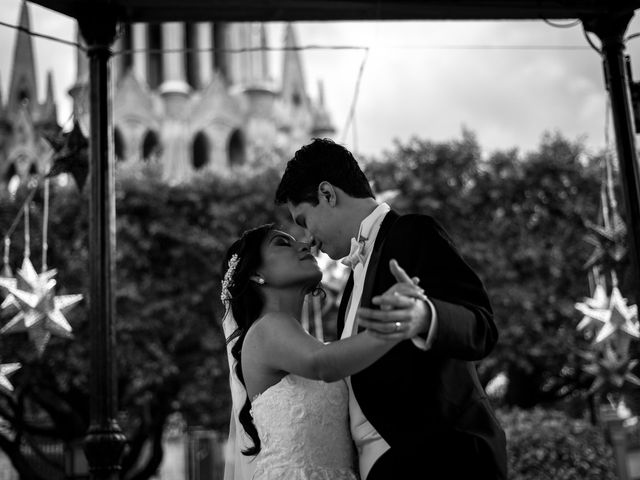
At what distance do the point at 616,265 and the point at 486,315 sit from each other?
758cm

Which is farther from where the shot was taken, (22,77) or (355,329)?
(22,77)

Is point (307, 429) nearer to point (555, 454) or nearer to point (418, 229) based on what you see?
point (418, 229)

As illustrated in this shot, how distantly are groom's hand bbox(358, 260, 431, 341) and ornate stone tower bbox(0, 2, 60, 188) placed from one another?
103ft

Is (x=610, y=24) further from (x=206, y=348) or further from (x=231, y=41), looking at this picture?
(x=231, y=41)

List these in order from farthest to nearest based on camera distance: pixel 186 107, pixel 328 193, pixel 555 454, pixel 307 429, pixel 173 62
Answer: pixel 173 62 → pixel 186 107 → pixel 555 454 → pixel 307 429 → pixel 328 193

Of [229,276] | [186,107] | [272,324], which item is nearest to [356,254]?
[272,324]

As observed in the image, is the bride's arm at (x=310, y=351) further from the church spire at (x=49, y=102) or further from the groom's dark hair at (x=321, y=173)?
the church spire at (x=49, y=102)

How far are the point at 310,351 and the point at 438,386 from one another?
0.53 metres

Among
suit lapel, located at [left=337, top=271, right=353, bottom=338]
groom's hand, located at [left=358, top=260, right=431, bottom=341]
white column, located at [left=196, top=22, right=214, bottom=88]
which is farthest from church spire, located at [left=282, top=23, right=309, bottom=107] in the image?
groom's hand, located at [left=358, top=260, right=431, bottom=341]

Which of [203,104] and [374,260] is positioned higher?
[203,104]

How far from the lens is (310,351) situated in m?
3.36

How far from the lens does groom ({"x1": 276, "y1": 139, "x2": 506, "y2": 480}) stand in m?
2.81

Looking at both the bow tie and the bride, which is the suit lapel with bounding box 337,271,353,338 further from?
the bow tie

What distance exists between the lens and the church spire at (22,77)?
37.0m
